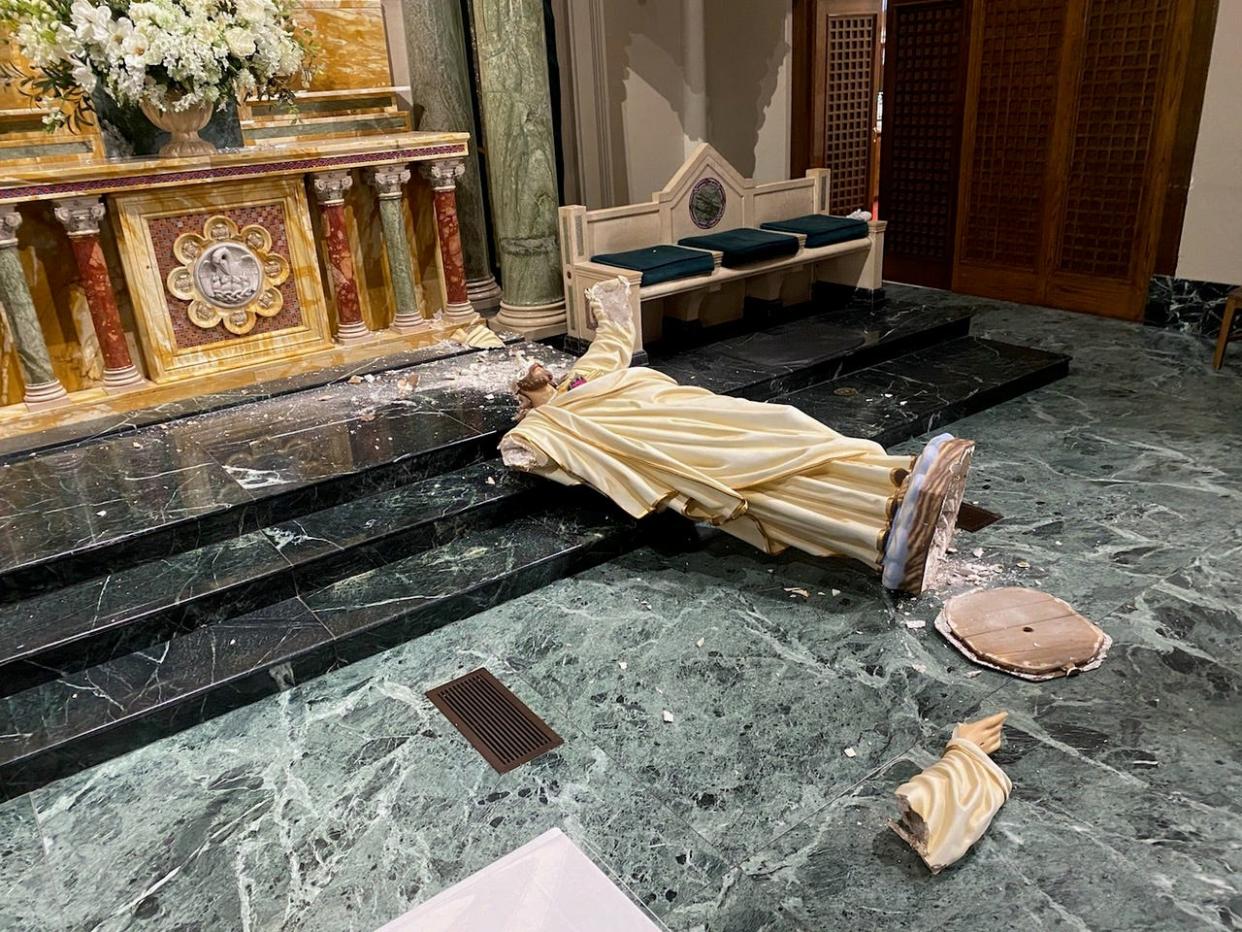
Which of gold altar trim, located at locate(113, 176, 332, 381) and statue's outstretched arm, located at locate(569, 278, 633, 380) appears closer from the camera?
statue's outstretched arm, located at locate(569, 278, 633, 380)

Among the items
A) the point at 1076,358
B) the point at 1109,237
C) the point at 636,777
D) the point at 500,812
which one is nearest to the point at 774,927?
the point at 636,777

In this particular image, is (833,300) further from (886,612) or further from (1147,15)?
(886,612)

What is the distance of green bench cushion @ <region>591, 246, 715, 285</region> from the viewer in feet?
15.9

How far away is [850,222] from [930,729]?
396cm

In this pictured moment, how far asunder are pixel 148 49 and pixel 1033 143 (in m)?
5.20

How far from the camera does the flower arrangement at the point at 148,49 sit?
388 cm

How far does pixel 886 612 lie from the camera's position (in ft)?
10.0

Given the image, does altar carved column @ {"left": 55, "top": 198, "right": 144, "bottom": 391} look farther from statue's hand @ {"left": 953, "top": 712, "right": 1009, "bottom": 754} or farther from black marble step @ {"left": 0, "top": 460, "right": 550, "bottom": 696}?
statue's hand @ {"left": 953, "top": 712, "right": 1009, "bottom": 754}

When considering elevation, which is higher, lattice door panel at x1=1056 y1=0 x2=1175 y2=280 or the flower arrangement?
the flower arrangement

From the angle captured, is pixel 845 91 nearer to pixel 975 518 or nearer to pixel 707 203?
pixel 707 203

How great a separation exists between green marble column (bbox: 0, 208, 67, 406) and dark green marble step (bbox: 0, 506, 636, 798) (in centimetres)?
191

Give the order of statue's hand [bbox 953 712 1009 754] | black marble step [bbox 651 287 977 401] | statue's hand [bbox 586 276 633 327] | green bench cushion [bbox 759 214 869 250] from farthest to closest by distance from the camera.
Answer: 1. green bench cushion [bbox 759 214 869 250]
2. black marble step [bbox 651 287 977 401]
3. statue's hand [bbox 586 276 633 327]
4. statue's hand [bbox 953 712 1009 754]

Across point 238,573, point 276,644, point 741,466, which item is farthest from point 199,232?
point 741,466

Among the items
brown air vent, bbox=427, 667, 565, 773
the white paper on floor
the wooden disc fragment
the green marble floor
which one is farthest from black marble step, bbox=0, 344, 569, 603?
the wooden disc fragment
